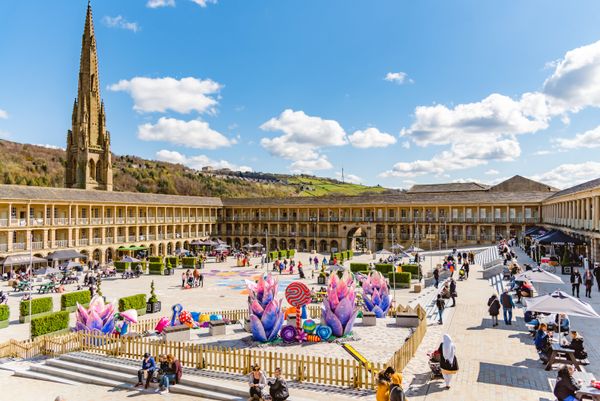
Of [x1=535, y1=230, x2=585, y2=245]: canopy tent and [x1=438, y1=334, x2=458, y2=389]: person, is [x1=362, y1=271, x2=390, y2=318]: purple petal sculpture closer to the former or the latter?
[x1=438, y1=334, x2=458, y2=389]: person

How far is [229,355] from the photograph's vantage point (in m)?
12.5

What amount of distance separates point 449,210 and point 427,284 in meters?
29.2

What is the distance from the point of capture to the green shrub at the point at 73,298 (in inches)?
883

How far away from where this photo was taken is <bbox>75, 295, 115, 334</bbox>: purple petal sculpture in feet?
53.2

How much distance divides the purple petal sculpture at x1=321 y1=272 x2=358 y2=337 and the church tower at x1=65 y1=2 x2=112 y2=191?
59.8 meters

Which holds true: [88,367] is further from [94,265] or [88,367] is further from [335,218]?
[335,218]

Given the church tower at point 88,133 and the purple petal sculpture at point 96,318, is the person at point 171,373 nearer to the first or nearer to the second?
the purple petal sculpture at point 96,318

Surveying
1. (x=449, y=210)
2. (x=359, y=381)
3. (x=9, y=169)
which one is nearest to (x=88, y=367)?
(x=359, y=381)

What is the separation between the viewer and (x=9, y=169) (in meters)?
100

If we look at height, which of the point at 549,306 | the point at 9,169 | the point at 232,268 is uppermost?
the point at 9,169

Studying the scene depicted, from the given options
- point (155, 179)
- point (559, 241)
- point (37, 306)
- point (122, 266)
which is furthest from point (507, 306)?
point (155, 179)

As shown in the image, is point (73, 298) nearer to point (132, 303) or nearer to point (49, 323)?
point (132, 303)

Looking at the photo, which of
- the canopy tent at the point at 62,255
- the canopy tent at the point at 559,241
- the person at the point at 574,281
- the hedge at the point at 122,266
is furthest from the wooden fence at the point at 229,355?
the hedge at the point at 122,266

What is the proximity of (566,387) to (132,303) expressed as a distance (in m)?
18.9
